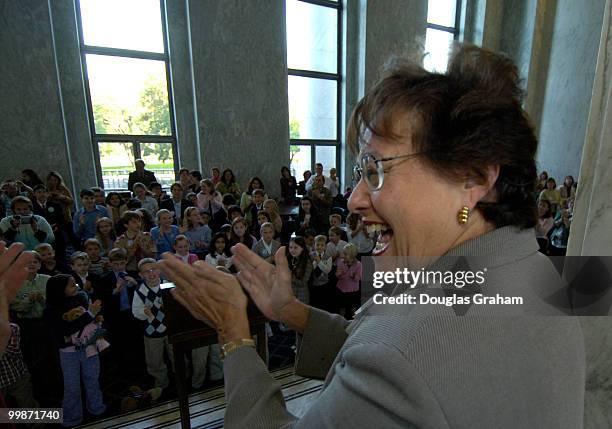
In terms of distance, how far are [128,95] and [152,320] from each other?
257 inches

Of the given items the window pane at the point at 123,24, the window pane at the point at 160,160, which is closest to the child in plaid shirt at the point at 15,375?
the window pane at the point at 160,160

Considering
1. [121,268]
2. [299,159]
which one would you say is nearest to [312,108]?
[299,159]

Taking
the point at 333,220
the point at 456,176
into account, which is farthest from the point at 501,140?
the point at 333,220

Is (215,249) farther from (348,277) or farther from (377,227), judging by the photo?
(377,227)

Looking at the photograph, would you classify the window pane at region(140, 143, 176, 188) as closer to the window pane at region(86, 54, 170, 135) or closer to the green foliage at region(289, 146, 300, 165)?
the window pane at region(86, 54, 170, 135)

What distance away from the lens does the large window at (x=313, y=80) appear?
921cm

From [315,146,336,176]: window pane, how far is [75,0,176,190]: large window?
161 inches

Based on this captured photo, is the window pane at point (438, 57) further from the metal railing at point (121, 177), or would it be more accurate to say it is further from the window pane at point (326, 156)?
the window pane at point (326, 156)

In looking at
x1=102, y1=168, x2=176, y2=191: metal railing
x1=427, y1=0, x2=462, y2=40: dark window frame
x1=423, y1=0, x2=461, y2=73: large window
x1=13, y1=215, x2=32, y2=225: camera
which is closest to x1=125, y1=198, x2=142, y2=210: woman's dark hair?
x1=13, y1=215, x2=32, y2=225: camera

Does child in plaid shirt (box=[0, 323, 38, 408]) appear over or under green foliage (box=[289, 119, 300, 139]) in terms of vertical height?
under

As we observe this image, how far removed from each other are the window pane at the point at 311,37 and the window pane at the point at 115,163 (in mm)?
4722

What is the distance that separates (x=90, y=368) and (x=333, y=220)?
11.4 ft

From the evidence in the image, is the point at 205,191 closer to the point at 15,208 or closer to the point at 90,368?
the point at 15,208

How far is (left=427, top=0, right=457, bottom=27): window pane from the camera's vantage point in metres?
10.8
